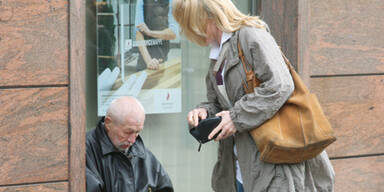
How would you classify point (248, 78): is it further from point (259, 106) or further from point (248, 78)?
point (259, 106)

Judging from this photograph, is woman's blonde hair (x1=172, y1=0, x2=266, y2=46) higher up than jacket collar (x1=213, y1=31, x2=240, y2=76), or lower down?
higher up

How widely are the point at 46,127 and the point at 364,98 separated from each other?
233 centimetres

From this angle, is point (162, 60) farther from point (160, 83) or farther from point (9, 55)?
point (9, 55)

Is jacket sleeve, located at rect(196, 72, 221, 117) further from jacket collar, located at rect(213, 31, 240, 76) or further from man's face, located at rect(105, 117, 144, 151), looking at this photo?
man's face, located at rect(105, 117, 144, 151)

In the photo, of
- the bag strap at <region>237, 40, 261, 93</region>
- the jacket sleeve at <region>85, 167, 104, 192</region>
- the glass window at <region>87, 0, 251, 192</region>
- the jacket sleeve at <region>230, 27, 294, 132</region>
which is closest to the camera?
the jacket sleeve at <region>230, 27, 294, 132</region>

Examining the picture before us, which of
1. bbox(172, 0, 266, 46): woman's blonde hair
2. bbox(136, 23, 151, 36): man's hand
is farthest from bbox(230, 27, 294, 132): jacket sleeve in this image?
bbox(136, 23, 151, 36): man's hand

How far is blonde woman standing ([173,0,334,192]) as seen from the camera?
9.15ft

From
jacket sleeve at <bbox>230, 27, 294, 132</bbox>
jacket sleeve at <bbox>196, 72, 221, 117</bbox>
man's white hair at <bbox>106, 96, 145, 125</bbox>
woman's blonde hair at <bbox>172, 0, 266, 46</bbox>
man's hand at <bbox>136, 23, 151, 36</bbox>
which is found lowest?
man's white hair at <bbox>106, 96, 145, 125</bbox>

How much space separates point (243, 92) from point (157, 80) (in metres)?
1.46

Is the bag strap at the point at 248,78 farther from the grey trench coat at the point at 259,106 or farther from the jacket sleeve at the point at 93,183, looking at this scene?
the jacket sleeve at the point at 93,183

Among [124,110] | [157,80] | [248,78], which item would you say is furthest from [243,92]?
[157,80]

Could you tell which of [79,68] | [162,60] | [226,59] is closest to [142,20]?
[162,60]

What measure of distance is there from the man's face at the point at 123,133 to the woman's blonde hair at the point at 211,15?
2.17 ft

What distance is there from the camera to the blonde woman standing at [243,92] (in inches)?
110
